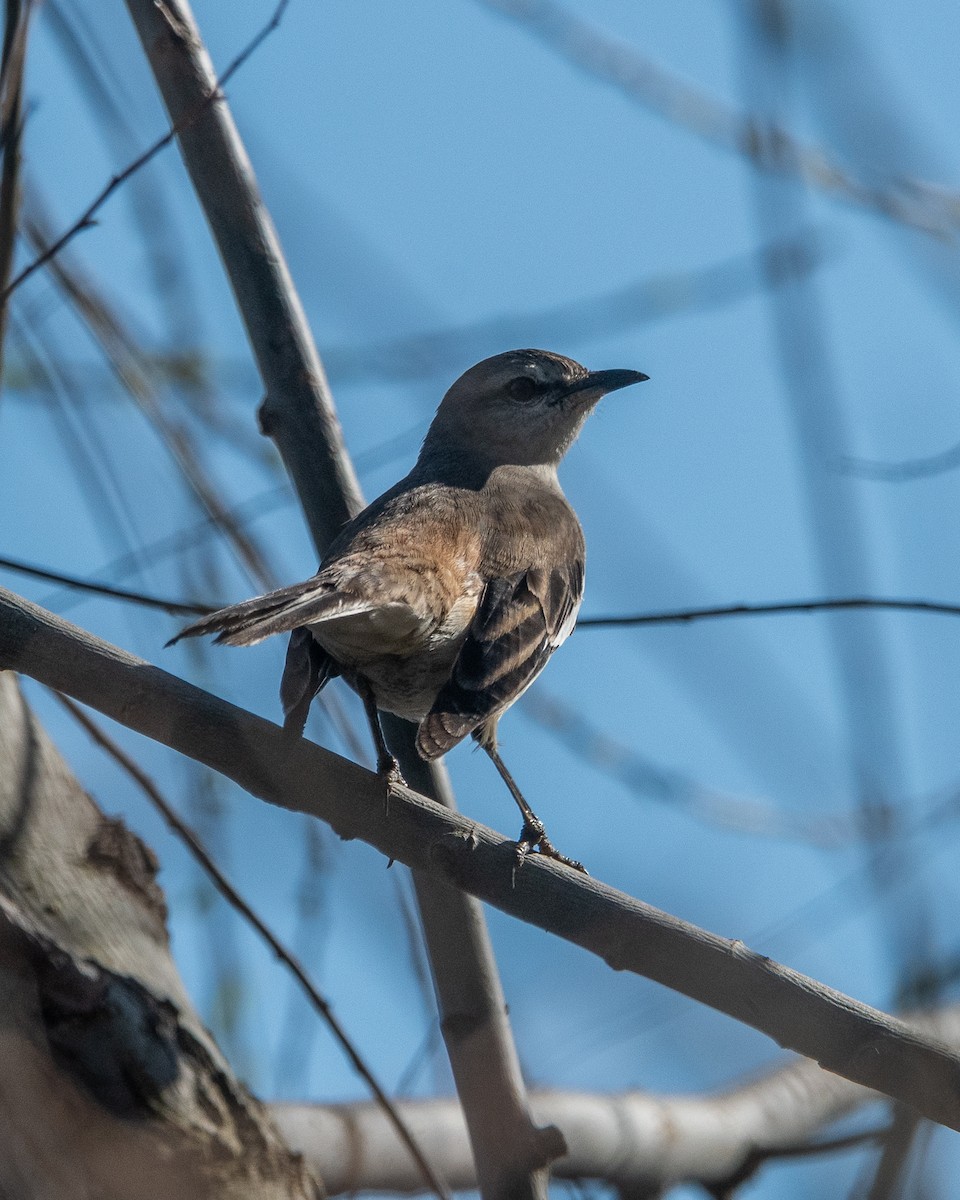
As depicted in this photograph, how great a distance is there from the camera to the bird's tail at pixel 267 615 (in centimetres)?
351

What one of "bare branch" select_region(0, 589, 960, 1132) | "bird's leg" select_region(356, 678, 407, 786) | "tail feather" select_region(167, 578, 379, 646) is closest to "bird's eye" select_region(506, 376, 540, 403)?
"bird's leg" select_region(356, 678, 407, 786)

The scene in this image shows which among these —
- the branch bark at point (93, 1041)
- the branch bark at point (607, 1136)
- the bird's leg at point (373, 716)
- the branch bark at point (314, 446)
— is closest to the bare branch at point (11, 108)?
the branch bark at point (314, 446)

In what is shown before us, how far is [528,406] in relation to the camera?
705 centimetres

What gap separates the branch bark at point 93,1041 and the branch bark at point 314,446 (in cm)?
61

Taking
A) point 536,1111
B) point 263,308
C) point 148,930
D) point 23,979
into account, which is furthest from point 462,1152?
point 263,308

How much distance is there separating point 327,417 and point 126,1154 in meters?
2.50

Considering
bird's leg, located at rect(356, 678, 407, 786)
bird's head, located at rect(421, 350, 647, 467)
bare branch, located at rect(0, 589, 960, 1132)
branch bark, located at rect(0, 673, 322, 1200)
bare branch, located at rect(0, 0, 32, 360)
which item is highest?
bird's head, located at rect(421, 350, 647, 467)

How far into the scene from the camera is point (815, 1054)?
3301 mm

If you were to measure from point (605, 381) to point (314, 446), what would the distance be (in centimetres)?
254

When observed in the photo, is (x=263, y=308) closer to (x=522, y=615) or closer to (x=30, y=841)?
(x=522, y=615)

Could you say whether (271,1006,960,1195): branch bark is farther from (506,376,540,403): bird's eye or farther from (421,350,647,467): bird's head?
(506,376,540,403): bird's eye

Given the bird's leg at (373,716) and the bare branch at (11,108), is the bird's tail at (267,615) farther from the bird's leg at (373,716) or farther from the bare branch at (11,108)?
the bare branch at (11,108)

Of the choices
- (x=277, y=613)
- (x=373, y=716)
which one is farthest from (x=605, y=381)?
(x=277, y=613)

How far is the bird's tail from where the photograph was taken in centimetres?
351
